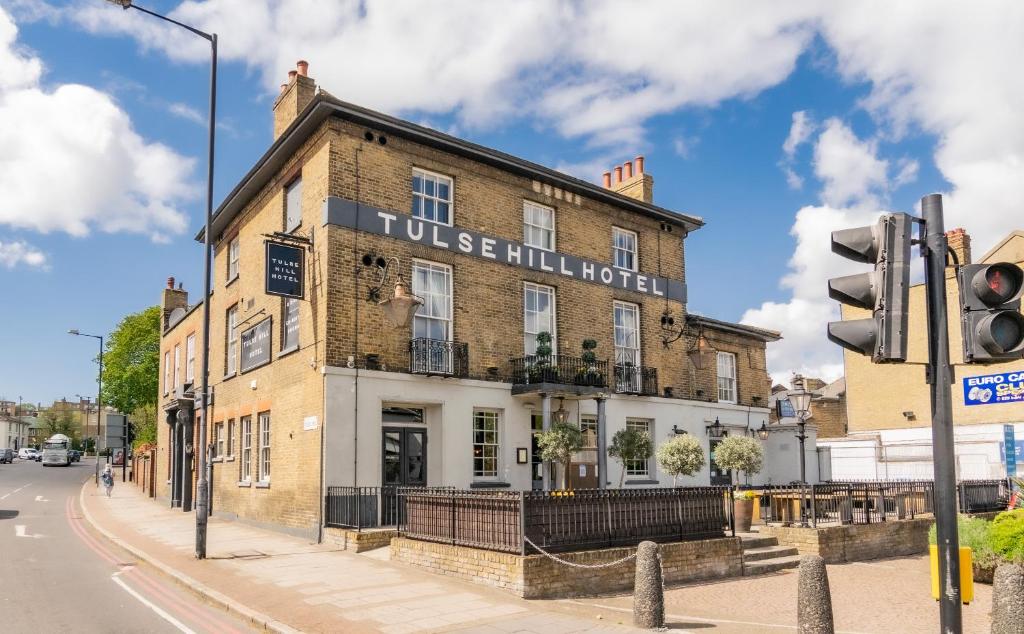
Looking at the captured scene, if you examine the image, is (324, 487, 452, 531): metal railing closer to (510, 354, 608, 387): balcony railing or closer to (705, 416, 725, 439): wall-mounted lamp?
(510, 354, 608, 387): balcony railing

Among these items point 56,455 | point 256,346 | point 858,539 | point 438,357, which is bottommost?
point 56,455

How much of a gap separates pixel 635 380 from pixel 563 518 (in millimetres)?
12320

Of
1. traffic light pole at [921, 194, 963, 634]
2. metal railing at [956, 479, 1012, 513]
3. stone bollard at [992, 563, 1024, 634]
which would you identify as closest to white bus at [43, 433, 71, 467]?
metal railing at [956, 479, 1012, 513]

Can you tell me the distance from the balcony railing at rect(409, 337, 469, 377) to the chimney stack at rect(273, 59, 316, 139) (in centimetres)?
730

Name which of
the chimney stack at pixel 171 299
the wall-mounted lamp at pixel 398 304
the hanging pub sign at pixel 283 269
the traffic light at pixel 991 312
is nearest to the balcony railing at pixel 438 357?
the wall-mounted lamp at pixel 398 304

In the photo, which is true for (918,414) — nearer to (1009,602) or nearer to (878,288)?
(1009,602)

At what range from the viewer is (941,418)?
16.3 ft

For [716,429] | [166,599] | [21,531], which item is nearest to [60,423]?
[21,531]

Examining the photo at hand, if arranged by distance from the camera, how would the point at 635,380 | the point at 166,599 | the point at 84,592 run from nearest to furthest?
the point at 166,599
the point at 84,592
the point at 635,380

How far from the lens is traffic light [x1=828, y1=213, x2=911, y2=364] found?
491 cm

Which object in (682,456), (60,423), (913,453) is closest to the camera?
(682,456)

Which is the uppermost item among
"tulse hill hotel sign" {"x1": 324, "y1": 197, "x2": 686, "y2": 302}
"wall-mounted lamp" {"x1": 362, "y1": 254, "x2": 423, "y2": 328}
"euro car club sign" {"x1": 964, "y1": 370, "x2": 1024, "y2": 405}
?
"tulse hill hotel sign" {"x1": 324, "y1": 197, "x2": 686, "y2": 302}

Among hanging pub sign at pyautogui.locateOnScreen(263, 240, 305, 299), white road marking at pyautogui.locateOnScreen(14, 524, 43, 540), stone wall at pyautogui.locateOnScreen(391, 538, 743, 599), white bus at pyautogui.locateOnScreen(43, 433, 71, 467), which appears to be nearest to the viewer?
stone wall at pyautogui.locateOnScreen(391, 538, 743, 599)

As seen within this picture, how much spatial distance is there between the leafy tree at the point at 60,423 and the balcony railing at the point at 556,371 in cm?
12276
